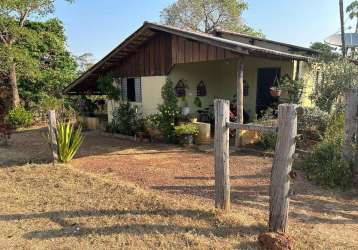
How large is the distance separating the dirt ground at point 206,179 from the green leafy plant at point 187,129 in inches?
19.9

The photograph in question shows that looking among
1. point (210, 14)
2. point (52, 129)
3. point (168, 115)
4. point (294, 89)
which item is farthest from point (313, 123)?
point (210, 14)

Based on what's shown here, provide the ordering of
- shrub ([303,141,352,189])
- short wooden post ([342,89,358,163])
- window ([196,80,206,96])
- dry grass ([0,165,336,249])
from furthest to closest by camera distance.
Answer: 1. window ([196,80,206,96])
2. shrub ([303,141,352,189])
3. short wooden post ([342,89,358,163])
4. dry grass ([0,165,336,249])

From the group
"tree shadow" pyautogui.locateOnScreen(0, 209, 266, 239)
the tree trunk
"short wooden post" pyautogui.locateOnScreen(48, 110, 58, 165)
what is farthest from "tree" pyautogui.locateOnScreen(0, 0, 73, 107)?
"tree shadow" pyautogui.locateOnScreen(0, 209, 266, 239)

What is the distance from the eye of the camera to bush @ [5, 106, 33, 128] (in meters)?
14.9

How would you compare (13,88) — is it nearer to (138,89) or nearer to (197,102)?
(138,89)

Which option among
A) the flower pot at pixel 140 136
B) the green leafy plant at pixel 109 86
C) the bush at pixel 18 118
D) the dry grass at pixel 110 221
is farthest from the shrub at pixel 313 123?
the bush at pixel 18 118

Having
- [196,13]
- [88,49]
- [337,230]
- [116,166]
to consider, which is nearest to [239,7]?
[196,13]

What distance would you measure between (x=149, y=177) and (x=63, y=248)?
2.89 meters

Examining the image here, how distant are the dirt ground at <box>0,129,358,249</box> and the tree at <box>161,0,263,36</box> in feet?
78.6

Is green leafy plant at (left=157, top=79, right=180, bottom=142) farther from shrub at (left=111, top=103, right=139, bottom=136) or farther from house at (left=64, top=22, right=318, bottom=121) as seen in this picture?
shrub at (left=111, top=103, right=139, bottom=136)

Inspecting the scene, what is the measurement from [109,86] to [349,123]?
31.7ft

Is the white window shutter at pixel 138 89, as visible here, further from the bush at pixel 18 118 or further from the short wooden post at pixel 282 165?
the short wooden post at pixel 282 165

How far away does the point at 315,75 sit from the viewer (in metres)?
11.3

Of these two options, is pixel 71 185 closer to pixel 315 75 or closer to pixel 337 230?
pixel 337 230
